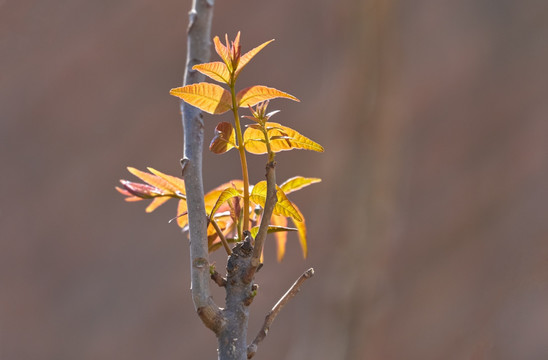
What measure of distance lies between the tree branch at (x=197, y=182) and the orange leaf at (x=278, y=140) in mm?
30

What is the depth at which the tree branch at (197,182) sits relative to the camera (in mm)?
271

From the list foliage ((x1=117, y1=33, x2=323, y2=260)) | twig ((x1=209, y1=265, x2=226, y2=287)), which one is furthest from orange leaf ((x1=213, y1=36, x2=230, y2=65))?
twig ((x1=209, y1=265, x2=226, y2=287))

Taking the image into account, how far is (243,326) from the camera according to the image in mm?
279

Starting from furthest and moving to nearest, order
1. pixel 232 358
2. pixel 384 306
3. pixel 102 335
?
pixel 384 306
pixel 102 335
pixel 232 358

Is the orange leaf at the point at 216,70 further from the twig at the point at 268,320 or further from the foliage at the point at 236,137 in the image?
the twig at the point at 268,320

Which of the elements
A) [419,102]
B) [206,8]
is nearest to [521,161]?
[419,102]

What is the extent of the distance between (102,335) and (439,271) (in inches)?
43.8

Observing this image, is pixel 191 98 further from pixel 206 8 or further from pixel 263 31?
pixel 263 31

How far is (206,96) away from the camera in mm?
286

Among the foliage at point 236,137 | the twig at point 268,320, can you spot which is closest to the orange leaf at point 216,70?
the foliage at point 236,137

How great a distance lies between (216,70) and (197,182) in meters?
0.06

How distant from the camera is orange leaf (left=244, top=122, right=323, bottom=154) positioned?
291 mm

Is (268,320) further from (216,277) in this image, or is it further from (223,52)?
(223,52)

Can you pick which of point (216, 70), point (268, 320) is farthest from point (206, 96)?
point (268, 320)
